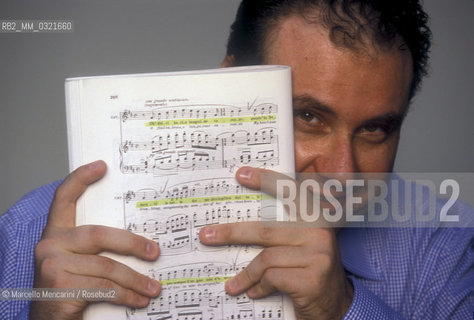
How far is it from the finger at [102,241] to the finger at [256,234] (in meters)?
0.13

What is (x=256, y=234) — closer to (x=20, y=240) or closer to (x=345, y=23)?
(x=345, y=23)

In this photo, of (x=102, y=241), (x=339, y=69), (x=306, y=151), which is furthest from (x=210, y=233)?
(x=339, y=69)

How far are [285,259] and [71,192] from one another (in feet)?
1.39

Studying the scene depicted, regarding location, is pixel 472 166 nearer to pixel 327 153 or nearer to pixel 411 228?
pixel 411 228

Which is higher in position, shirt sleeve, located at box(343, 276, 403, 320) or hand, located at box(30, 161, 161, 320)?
hand, located at box(30, 161, 161, 320)

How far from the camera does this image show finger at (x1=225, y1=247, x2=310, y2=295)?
93 cm

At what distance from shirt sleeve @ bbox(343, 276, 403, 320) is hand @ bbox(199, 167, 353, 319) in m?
0.07

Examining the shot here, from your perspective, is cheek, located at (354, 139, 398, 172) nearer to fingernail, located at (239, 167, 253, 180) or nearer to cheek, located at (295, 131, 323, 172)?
cheek, located at (295, 131, 323, 172)

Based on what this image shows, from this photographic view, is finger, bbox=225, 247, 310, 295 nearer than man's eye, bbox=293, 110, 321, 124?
Yes

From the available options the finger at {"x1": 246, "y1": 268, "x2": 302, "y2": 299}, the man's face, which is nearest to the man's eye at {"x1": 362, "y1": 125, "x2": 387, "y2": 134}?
the man's face

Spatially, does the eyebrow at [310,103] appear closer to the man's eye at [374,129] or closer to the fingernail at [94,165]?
the man's eye at [374,129]

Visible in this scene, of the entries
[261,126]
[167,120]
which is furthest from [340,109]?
[167,120]

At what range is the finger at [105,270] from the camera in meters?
0.90

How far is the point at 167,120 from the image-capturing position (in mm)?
942
